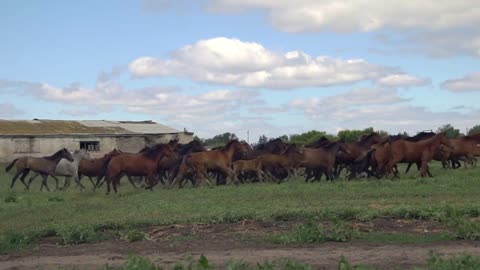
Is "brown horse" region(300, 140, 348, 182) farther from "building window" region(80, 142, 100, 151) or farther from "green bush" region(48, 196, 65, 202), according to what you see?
"building window" region(80, 142, 100, 151)

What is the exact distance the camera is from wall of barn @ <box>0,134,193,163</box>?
176 ft

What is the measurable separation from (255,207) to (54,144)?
42548 mm

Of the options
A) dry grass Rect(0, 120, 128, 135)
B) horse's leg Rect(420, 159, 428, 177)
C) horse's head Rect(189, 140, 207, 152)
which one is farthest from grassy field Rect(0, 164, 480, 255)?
dry grass Rect(0, 120, 128, 135)

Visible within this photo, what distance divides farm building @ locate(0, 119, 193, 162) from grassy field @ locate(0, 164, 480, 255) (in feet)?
104

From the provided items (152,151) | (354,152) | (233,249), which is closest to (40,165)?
(152,151)

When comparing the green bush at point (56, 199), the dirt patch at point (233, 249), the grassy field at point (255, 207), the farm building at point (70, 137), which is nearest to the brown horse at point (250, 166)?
the grassy field at point (255, 207)

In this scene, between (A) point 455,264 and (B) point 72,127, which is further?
(B) point 72,127

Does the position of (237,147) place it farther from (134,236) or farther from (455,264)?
(455,264)

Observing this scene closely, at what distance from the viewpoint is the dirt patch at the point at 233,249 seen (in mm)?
10320

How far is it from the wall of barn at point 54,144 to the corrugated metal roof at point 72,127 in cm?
85

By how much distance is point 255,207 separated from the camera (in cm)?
1627

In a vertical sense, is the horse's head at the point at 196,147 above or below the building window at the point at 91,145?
below

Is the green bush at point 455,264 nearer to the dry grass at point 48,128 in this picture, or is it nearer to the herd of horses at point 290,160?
the herd of horses at point 290,160

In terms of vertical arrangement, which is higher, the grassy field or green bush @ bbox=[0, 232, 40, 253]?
the grassy field
